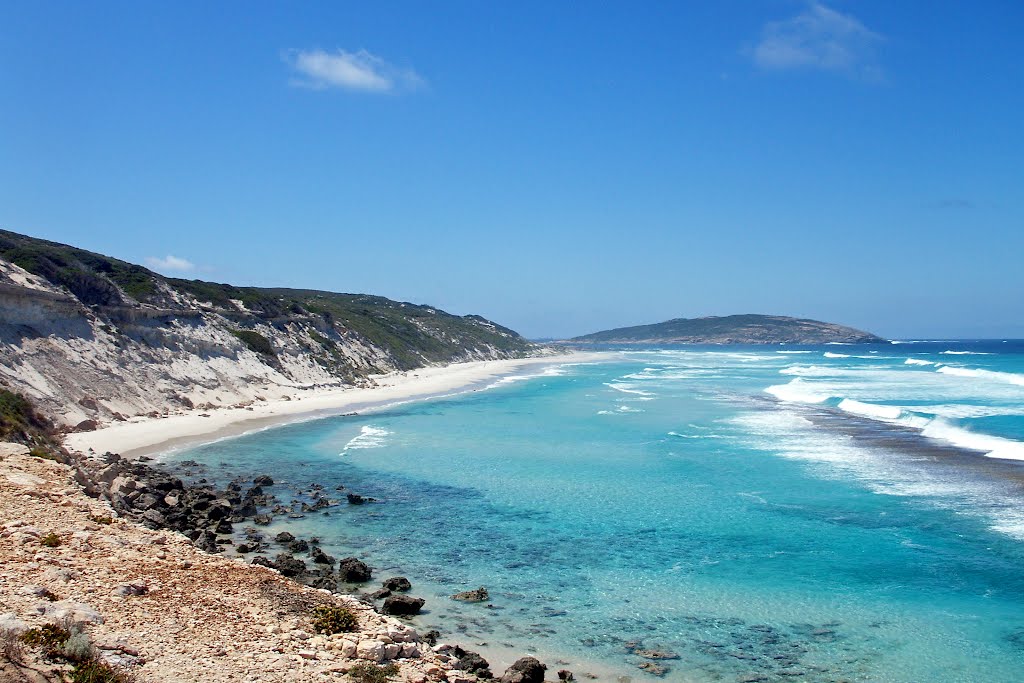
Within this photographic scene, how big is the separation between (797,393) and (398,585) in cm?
4514

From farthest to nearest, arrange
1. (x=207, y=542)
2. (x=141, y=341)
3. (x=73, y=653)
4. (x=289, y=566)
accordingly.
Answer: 1. (x=141, y=341)
2. (x=207, y=542)
3. (x=289, y=566)
4. (x=73, y=653)

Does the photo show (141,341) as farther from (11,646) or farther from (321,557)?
(11,646)

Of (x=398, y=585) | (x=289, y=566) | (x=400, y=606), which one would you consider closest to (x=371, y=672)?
(x=400, y=606)

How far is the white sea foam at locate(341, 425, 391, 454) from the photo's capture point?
1182 inches

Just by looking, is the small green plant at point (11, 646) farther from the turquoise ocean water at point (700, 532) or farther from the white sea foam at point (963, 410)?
the white sea foam at point (963, 410)

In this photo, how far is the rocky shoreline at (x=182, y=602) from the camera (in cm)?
851

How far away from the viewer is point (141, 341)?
39.4 meters

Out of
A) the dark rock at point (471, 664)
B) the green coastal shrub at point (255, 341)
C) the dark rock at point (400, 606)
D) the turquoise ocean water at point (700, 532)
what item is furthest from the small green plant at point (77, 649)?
the green coastal shrub at point (255, 341)

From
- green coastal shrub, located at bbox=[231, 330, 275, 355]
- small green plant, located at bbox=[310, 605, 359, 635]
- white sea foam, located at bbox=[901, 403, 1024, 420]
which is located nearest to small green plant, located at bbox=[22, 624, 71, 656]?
small green plant, located at bbox=[310, 605, 359, 635]

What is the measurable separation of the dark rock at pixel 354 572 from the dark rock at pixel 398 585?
1.72ft

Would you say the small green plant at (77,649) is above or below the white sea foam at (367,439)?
above

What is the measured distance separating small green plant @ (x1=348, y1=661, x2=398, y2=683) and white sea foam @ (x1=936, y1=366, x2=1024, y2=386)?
6309cm

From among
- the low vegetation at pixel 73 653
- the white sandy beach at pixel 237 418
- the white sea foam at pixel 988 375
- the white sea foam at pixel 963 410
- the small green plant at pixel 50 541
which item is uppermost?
the white sea foam at pixel 988 375

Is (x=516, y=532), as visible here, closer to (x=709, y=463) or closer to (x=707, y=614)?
(x=707, y=614)
